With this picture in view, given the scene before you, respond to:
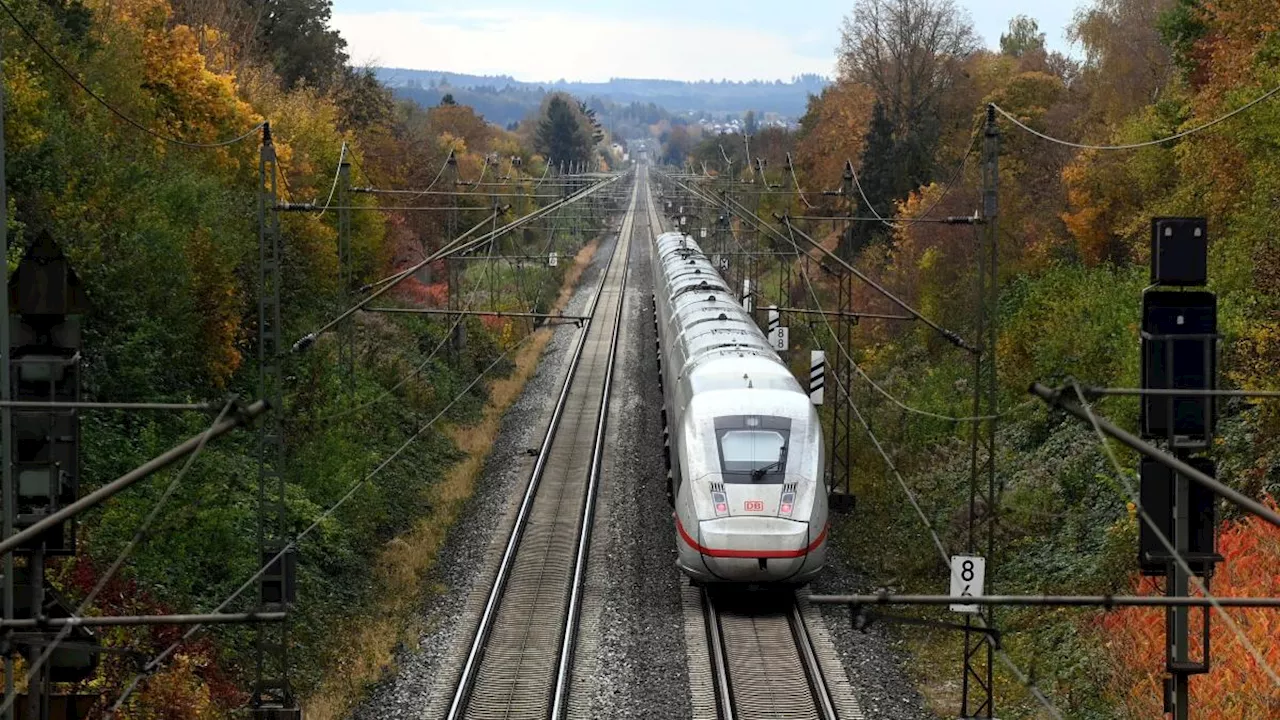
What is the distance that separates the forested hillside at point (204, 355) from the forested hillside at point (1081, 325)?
882 centimetres

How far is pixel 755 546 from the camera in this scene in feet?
63.1

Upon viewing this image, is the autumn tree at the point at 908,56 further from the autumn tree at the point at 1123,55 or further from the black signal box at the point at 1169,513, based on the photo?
the black signal box at the point at 1169,513

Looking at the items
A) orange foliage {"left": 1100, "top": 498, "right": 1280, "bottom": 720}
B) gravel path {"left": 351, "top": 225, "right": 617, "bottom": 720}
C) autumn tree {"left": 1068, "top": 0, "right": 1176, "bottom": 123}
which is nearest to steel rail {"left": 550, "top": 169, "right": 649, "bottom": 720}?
gravel path {"left": 351, "top": 225, "right": 617, "bottom": 720}

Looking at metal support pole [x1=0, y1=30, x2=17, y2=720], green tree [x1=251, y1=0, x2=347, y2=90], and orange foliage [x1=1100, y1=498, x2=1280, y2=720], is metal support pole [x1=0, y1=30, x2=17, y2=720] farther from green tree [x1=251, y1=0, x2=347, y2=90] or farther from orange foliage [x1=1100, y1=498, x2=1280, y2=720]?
green tree [x1=251, y1=0, x2=347, y2=90]

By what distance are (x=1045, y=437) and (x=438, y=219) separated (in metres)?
30.2

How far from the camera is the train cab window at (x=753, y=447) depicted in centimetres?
1975

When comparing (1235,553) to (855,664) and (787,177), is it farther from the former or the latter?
(787,177)

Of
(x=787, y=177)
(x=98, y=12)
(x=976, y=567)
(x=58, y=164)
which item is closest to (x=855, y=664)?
(x=976, y=567)

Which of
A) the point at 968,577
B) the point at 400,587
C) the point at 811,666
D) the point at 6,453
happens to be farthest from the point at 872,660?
the point at 6,453

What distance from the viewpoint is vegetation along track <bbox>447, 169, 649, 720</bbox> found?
17.4m

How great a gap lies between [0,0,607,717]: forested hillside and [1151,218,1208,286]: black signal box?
9.34 m

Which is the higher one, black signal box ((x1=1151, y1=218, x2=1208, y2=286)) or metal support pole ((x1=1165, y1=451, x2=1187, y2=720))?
black signal box ((x1=1151, y1=218, x2=1208, y2=286))

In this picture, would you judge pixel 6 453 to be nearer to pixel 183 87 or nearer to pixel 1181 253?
pixel 1181 253

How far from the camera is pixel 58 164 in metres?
24.1
